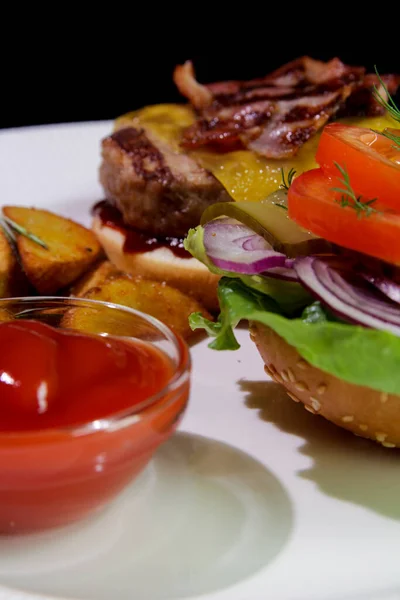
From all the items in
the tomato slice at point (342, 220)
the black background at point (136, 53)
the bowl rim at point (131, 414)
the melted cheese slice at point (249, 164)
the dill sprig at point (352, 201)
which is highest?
the dill sprig at point (352, 201)

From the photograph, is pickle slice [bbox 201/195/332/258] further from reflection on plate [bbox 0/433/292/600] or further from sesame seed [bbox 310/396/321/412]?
reflection on plate [bbox 0/433/292/600]

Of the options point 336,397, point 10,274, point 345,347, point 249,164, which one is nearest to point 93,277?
point 10,274

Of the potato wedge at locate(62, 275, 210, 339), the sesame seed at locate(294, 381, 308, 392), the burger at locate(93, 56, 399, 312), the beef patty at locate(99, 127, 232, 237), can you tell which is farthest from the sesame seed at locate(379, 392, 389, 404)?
the beef patty at locate(99, 127, 232, 237)

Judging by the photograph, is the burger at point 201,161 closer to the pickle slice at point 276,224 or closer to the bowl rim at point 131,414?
the pickle slice at point 276,224

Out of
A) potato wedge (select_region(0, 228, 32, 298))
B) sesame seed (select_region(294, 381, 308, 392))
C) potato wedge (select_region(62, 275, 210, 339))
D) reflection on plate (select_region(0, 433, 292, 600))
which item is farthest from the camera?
potato wedge (select_region(0, 228, 32, 298))

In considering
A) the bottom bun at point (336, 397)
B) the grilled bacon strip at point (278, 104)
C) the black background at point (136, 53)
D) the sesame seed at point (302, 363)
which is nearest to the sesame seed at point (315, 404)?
the bottom bun at point (336, 397)
